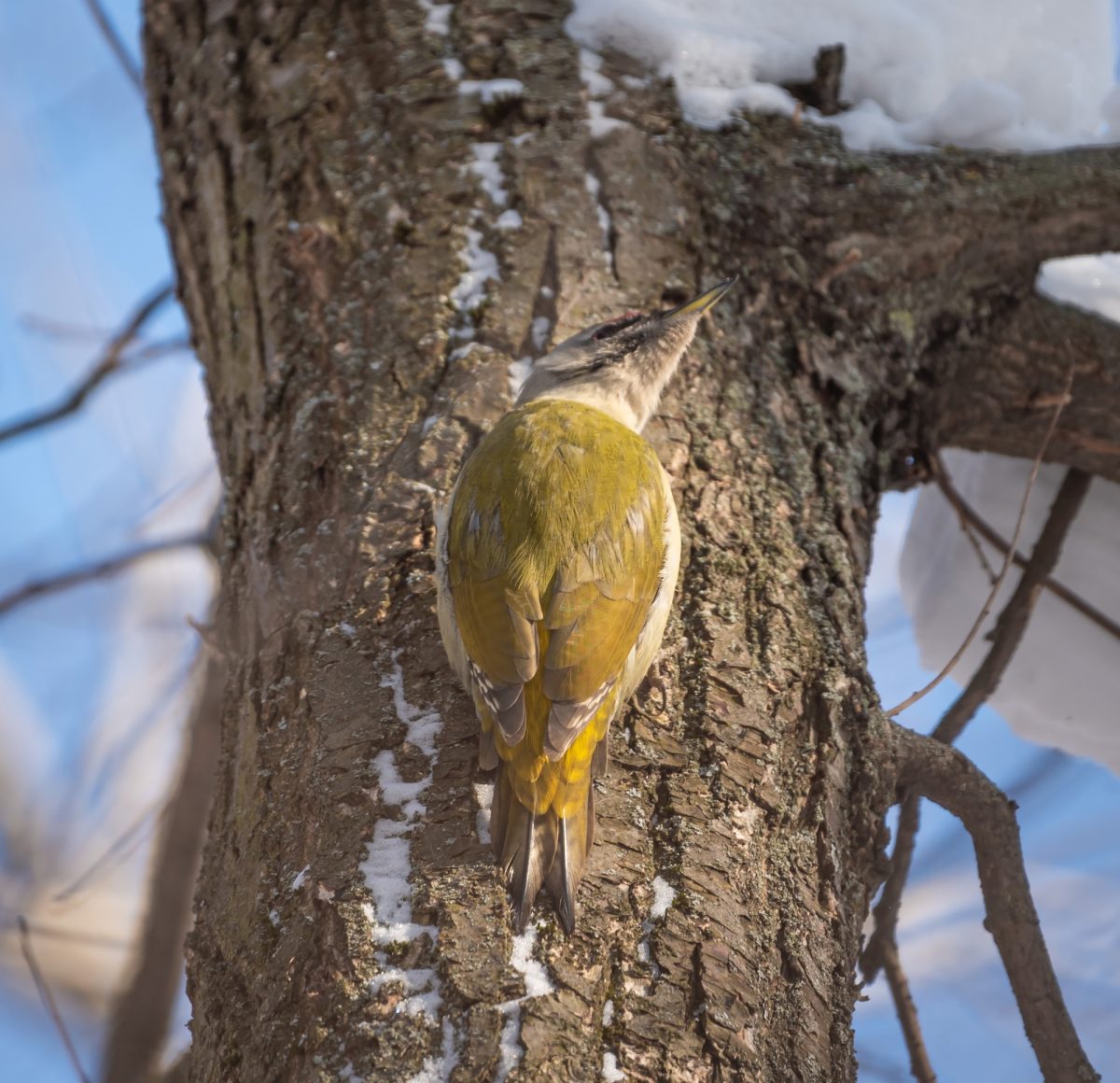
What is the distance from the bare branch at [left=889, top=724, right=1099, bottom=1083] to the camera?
2.37 meters

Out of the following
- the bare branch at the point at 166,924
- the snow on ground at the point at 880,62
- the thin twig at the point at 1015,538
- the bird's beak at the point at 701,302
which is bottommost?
the bare branch at the point at 166,924

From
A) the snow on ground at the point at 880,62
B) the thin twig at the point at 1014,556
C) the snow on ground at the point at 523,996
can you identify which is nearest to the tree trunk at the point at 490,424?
the snow on ground at the point at 523,996

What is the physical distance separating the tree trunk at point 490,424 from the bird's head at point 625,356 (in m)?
0.06

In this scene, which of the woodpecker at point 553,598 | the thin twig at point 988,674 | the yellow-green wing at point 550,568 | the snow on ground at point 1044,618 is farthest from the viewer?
the snow on ground at point 1044,618

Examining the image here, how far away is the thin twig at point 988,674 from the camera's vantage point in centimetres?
291

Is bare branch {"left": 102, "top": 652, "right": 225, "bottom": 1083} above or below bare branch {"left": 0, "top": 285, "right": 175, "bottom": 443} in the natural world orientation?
below

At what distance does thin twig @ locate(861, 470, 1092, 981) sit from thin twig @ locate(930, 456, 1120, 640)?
0.09m

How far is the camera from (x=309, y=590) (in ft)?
8.05

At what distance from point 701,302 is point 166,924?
265cm

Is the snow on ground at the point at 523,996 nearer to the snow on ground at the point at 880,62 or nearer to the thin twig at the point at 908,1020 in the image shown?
the thin twig at the point at 908,1020

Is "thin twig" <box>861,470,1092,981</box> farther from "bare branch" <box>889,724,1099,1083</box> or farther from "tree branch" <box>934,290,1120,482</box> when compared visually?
"tree branch" <box>934,290,1120,482</box>

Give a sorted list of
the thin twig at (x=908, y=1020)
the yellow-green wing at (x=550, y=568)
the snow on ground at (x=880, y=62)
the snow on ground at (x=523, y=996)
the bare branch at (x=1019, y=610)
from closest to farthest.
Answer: the snow on ground at (x=523, y=996), the yellow-green wing at (x=550, y=568), the thin twig at (x=908, y=1020), the bare branch at (x=1019, y=610), the snow on ground at (x=880, y=62)

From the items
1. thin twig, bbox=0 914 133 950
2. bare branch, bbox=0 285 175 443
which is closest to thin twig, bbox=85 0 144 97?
bare branch, bbox=0 285 175 443

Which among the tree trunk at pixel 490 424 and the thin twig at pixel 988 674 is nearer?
the tree trunk at pixel 490 424
